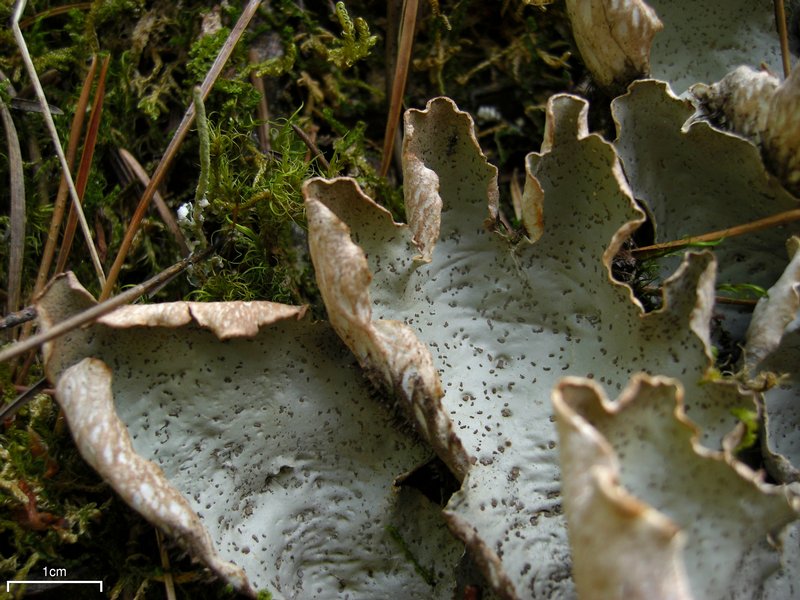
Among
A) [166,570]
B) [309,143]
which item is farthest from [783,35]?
[166,570]

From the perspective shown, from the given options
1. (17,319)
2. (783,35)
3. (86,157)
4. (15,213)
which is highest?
(783,35)

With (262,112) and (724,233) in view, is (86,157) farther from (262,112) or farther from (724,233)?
(724,233)

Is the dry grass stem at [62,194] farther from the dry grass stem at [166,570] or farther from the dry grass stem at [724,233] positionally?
the dry grass stem at [724,233]

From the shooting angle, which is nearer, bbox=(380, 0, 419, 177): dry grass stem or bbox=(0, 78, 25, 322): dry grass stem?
bbox=(0, 78, 25, 322): dry grass stem

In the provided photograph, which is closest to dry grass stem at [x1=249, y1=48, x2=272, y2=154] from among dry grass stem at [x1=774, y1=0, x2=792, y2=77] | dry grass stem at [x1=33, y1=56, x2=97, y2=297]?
dry grass stem at [x1=33, y1=56, x2=97, y2=297]

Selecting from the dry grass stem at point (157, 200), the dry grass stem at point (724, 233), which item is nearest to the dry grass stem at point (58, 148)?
the dry grass stem at point (157, 200)

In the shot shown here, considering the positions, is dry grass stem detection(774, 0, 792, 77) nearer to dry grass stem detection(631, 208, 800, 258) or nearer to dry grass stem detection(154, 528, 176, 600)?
dry grass stem detection(631, 208, 800, 258)

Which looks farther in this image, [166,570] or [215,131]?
[215,131]
